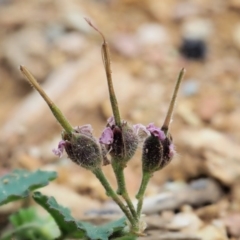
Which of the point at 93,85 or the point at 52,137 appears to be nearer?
the point at 52,137

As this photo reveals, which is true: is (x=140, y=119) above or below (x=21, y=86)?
below

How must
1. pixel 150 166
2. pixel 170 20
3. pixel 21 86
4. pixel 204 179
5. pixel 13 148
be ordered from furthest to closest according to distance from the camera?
pixel 170 20 < pixel 21 86 < pixel 13 148 < pixel 204 179 < pixel 150 166

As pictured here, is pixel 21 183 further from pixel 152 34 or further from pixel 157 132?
pixel 152 34

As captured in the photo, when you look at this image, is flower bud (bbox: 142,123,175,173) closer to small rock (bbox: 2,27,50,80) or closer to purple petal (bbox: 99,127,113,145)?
purple petal (bbox: 99,127,113,145)

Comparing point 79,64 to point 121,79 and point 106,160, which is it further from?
point 106,160

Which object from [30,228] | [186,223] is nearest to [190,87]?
[186,223]

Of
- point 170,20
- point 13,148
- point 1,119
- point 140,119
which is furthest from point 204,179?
point 170,20

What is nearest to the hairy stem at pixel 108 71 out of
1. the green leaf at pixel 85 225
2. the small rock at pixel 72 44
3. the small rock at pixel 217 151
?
the green leaf at pixel 85 225

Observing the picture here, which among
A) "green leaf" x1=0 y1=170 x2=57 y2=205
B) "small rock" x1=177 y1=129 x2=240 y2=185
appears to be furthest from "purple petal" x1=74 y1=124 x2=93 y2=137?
"small rock" x1=177 y1=129 x2=240 y2=185
